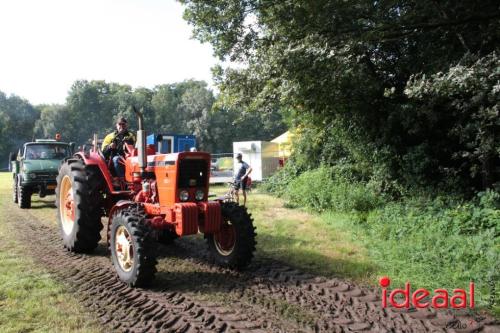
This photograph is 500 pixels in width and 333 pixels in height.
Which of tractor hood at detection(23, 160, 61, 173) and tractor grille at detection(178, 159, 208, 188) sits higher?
tractor hood at detection(23, 160, 61, 173)

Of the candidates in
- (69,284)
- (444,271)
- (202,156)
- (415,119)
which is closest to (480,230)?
(444,271)

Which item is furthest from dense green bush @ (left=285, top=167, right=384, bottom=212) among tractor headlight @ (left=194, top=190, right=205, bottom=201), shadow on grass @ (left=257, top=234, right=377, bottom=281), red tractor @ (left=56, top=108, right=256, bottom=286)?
tractor headlight @ (left=194, top=190, right=205, bottom=201)

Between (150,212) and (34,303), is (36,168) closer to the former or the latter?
(150,212)

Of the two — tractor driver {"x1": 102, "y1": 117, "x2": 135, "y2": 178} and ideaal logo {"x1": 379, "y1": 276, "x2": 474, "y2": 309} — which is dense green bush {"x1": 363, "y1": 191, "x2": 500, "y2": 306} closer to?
ideaal logo {"x1": 379, "y1": 276, "x2": 474, "y2": 309}

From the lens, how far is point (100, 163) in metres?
6.09

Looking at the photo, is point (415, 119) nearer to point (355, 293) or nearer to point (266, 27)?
point (266, 27)

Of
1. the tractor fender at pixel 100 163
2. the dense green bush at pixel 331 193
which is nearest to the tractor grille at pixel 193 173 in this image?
the tractor fender at pixel 100 163

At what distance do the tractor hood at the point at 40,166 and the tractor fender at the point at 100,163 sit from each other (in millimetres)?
5595

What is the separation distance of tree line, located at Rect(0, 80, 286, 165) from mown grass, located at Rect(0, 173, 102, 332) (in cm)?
4524

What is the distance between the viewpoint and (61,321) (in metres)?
3.62

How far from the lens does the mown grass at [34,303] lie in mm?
3533

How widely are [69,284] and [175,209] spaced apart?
57.4 inches

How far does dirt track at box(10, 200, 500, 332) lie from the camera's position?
11.6 ft

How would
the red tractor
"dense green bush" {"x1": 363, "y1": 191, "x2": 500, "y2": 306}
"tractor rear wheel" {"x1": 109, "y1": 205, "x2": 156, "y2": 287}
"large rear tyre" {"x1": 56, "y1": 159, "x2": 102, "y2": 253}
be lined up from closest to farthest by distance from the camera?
"tractor rear wheel" {"x1": 109, "y1": 205, "x2": 156, "y2": 287}, the red tractor, "dense green bush" {"x1": 363, "y1": 191, "x2": 500, "y2": 306}, "large rear tyre" {"x1": 56, "y1": 159, "x2": 102, "y2": 253}
